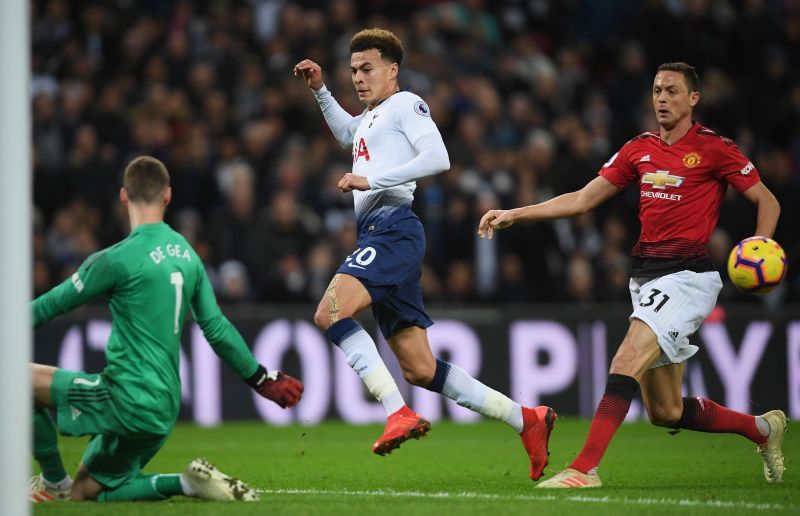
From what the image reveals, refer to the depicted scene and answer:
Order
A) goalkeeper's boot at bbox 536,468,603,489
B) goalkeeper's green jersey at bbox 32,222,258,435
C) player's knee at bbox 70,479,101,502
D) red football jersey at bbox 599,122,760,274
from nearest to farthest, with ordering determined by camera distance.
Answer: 1. goalkeeper's green jersey at bbox 32,222,258,435
2. player's knee at bbox 70,479,101,502
3. goalkeeper's boot at bbox 536,468,603,489
4. red football jersey at bbox 599,122,760,274

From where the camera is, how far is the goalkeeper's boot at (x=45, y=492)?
6.51 m

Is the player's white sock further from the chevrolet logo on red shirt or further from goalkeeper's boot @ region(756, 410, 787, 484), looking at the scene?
goalkeeper's boot @ region(756, 410, 787, 484)

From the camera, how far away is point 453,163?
15188 mm

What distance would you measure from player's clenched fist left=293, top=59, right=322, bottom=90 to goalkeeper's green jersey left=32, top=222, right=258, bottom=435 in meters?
2.05

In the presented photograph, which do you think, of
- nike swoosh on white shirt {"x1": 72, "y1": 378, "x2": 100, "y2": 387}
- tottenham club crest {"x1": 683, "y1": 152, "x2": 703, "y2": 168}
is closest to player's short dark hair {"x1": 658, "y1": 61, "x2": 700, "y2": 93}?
tottenham club crest {"x1": 683, "y1": 152, "x2": 703, "y2": 168}

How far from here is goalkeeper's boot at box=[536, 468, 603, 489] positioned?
6922 mm

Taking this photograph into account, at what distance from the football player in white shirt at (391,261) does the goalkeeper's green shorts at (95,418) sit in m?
1.35

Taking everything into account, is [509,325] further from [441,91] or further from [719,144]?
[719,144]

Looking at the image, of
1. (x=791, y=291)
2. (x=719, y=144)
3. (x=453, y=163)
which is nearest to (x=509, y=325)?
(x=453, y=163)

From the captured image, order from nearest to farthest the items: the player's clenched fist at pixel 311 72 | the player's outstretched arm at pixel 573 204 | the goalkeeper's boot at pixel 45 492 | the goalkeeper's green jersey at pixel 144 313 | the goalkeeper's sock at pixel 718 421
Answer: the goalkeeper's green jersey at pixel 144 313 → the goalkeeper's boot at pixel 45 492 → the player's outstretched arm at pixel 573 204 → the goalkeeper's sock at pixel 718 421 → the player's clenched fist at pixel 311 72

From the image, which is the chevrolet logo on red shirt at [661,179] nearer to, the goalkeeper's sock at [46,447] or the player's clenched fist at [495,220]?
the player's clenched fist at [495,220]

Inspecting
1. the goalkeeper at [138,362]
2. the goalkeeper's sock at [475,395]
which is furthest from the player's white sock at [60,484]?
the goalkeeper's sock at [475,395]

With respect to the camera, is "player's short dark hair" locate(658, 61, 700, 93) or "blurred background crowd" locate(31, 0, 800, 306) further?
"blurred background crowd" locate(31, 0, 800, 306)

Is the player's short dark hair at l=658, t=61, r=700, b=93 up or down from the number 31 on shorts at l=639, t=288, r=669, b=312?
up
